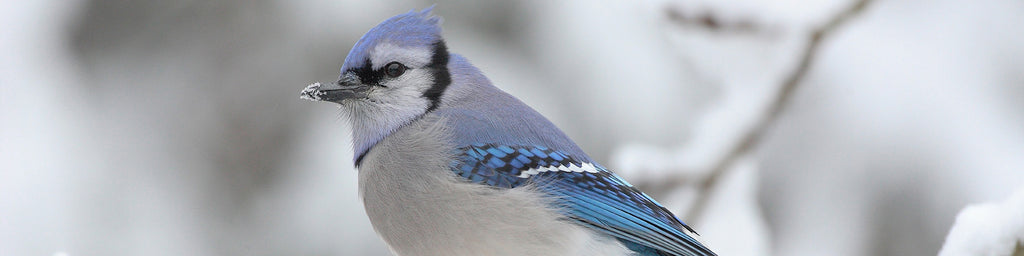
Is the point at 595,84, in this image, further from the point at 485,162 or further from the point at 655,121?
the point at 485,162

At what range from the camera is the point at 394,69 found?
2234 mm

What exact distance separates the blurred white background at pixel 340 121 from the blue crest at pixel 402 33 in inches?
63.5

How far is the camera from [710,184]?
102 inches

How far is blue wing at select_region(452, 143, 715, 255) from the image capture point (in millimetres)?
2029

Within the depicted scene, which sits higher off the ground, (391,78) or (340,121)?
(391,78)

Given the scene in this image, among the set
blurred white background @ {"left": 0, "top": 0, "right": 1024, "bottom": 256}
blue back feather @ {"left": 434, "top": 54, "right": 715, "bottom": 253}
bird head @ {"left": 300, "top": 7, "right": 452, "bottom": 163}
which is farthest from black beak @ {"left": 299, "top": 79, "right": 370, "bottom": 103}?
blurred white background @ {"left": 0, "top": 0, "right": 1024, "bottom": 256}

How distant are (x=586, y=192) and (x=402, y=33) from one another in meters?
0.50

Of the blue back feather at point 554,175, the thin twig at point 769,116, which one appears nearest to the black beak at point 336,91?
the blue back feather at point 554,175

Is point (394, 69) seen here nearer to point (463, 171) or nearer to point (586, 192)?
point (463, 171)

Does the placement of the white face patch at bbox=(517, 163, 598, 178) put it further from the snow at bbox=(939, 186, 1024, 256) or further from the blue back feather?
the snow at bbox=(939, 186, 1024, 256)

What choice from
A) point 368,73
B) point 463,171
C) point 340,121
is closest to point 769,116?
point 463,171

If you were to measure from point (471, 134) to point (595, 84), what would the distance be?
6.33ft

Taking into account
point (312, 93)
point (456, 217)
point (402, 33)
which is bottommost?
point (456, 217)

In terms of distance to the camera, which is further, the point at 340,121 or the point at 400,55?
the point at 340,121
